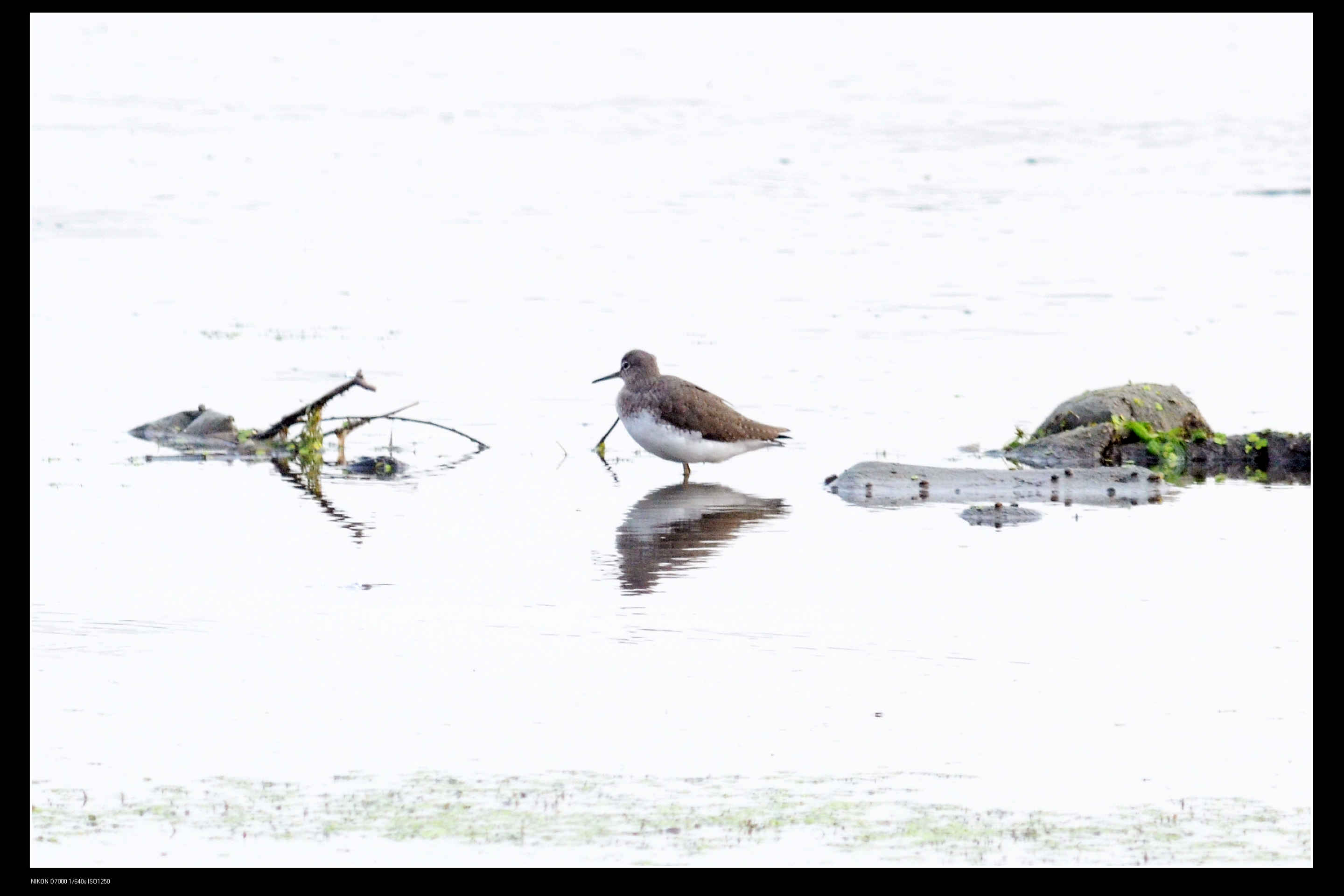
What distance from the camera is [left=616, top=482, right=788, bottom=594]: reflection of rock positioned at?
1096cm

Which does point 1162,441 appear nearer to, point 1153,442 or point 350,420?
point 1153,442

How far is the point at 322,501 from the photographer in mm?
12688

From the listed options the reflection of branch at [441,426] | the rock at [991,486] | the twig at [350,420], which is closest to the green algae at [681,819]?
the rock at [991,486]

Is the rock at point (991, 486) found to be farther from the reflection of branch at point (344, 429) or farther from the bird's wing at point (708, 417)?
the reflection of branch at point (344, 429)

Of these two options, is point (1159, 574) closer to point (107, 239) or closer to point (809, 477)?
point (809, 477)

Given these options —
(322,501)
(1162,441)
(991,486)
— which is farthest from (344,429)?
(1162,441)

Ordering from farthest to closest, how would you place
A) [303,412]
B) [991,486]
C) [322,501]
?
[303,412]
[991,486]
[322,501]

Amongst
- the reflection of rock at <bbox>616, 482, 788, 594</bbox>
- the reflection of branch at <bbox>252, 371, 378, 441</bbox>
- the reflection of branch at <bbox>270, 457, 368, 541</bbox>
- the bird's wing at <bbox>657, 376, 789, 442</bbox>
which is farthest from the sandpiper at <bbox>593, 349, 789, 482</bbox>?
the reflection of branch at <bbox>270, 457, 368, 541</bbox>

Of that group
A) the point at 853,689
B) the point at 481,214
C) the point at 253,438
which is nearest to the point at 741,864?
the point at 853,689

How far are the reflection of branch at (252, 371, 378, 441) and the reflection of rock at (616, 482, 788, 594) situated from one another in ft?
6.93

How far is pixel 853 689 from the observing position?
333 inches

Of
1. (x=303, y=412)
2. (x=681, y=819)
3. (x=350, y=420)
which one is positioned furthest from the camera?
(x=350, y=420)

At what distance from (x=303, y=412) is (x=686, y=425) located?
2.63 meters
